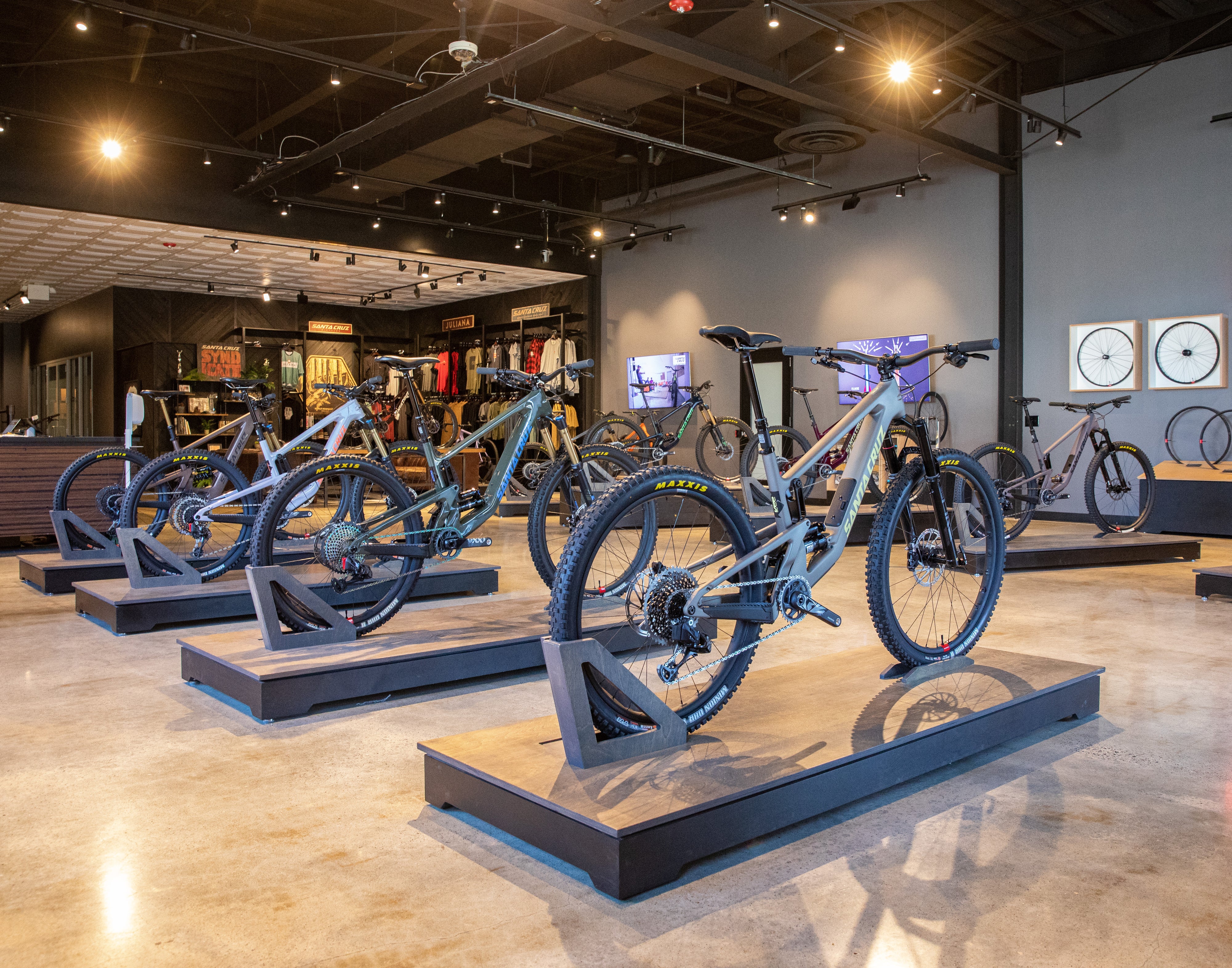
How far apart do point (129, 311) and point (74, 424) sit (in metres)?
2.79

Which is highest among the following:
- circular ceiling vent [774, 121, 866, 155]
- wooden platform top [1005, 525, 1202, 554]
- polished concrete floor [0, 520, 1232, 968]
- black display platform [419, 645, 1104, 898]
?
circular ceiling vent [774, 121, 866, 155]

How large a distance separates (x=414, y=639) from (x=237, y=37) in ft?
18.1

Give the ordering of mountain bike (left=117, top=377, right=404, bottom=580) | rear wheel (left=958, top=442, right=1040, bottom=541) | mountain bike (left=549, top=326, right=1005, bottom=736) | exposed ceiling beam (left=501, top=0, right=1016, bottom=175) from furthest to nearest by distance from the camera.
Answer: rear wheel (left=958, top=442, right=1040, bottom=541) < exposed ceiling beam (left=501, top=0, right=1016, bottom=175) < mountain bike (left=117, top=377, right=404, bottom=580) < mountain bike (left=549, top=326, right=1005, bottom=736)

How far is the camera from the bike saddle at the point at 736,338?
2680mm

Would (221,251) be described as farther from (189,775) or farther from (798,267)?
(189,775)

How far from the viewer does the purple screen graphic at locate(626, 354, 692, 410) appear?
44.2 ft

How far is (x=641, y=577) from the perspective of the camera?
93.7 inches

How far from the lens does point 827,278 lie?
11.8 meters

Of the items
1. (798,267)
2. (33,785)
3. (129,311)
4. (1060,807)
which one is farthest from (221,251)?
(1060,807)

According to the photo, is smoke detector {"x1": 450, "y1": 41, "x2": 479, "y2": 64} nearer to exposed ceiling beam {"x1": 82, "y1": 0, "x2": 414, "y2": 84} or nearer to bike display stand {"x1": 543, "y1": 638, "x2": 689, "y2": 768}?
exposed ceiling beam {"x1": 82, "y1": 0, "x2": 414, "y2": 84}

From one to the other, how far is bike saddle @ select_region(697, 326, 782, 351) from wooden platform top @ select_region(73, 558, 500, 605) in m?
2.26

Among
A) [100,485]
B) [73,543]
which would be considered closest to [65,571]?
[73,543]

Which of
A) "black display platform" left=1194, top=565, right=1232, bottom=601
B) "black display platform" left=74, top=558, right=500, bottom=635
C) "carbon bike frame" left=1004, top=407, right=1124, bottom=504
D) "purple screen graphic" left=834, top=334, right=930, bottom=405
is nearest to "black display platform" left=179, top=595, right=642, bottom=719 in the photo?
"black display platform" left=74, top=558, right=500, bottom=635

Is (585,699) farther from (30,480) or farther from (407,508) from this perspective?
(30,480)
